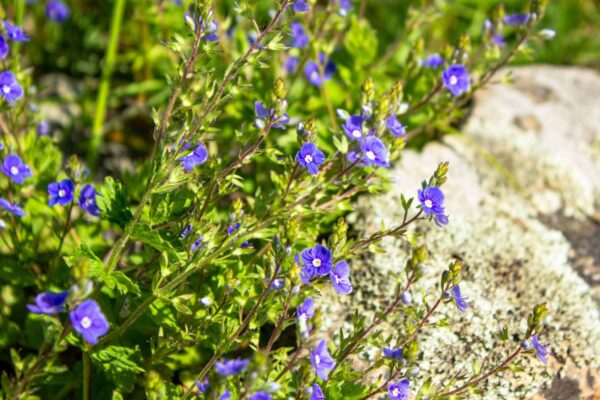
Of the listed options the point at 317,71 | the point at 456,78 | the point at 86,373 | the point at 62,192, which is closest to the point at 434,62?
the point at 456,78

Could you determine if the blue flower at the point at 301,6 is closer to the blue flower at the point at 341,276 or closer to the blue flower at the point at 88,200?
the blue flower at the point at 341,276

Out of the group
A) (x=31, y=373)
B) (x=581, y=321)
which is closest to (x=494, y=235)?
(x=581, y=321)

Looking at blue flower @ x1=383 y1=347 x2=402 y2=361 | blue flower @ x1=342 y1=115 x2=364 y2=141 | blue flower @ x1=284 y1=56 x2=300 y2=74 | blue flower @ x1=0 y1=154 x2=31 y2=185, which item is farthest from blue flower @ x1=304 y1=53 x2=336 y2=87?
blue flower @ x1=383 y1=347 x2=402 y2=361

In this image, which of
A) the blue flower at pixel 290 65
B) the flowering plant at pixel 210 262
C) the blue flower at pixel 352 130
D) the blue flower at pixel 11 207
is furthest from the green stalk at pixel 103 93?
the blue flower at pixel 352 130

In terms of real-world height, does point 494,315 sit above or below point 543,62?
below

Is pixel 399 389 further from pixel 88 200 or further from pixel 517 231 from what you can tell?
pixel 88 200

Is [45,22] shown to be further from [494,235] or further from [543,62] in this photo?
[543,62]

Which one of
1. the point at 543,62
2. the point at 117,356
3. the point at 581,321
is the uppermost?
the point at 543,62
